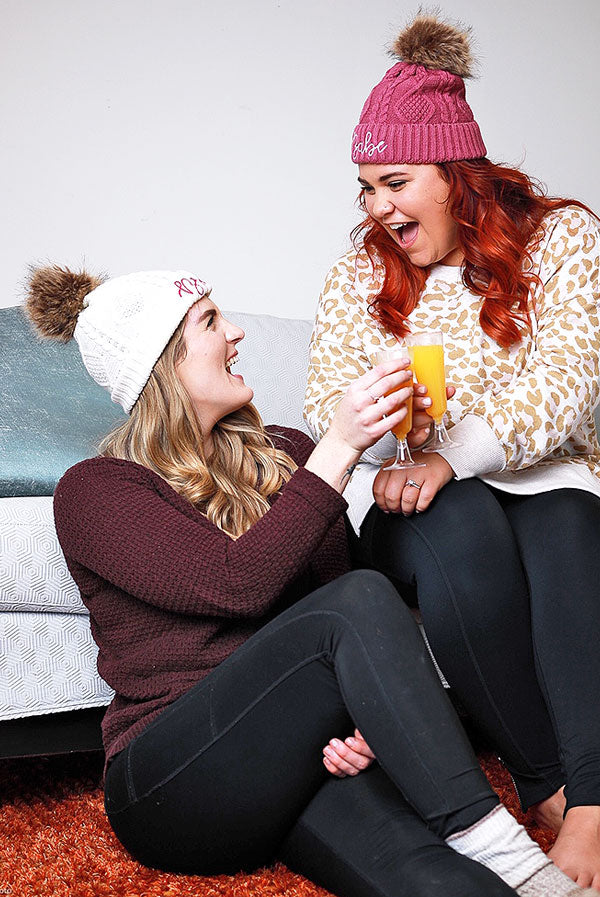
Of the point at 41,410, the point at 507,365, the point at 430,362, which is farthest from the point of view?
the point at 41,410

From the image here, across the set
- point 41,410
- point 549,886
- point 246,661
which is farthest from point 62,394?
point 549,886

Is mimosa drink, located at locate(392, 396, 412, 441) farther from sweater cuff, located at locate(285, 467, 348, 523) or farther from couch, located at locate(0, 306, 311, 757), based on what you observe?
couch, located at locate(0, 306, 311, 757)

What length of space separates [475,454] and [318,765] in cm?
54

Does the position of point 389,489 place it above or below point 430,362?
below

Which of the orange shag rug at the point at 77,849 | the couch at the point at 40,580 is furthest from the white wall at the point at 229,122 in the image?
the orange shag rug at the point at 77,849

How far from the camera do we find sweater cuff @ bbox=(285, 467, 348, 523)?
52.7 inches

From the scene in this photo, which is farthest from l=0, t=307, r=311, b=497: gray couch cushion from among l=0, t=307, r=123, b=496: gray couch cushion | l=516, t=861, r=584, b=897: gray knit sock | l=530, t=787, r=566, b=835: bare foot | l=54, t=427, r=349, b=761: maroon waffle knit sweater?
l=516, t=861, r=584, b=897: gray knit sock

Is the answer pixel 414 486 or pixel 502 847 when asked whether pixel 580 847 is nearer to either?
pixel 502 847

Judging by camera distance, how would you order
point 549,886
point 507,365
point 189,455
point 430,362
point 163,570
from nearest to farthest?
point 549,886
point 163,570
point 430,362
point 189,455
point 507,365

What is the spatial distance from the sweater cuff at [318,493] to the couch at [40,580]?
1.79 feet

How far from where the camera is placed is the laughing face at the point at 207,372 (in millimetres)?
1610

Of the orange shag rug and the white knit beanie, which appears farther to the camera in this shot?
the white knit beanie

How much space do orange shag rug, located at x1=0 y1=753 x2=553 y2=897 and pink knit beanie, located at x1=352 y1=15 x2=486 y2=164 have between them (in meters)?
1.16

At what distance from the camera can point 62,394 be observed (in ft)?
7.02
